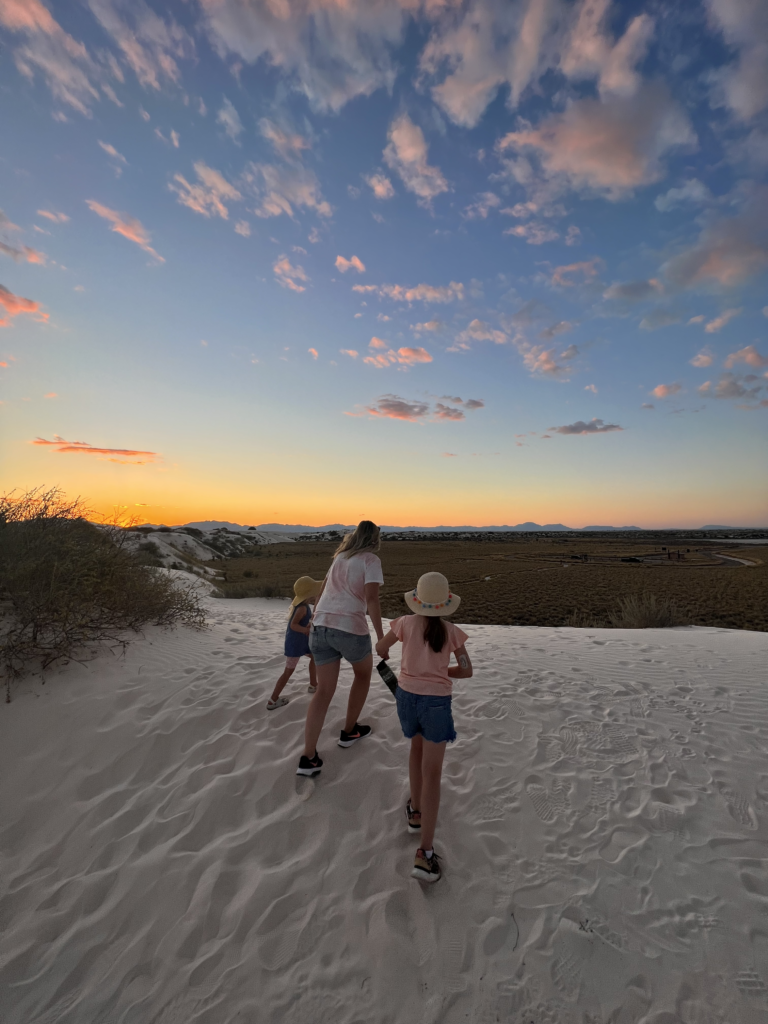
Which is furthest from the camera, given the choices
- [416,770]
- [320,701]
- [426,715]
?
[320,701]

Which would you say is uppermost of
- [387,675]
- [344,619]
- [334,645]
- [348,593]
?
[348,593]

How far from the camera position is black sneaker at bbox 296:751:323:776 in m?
3.64

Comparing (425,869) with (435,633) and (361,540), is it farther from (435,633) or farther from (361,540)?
(361,540)

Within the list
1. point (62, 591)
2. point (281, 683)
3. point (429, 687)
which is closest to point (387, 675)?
point (429, 687)

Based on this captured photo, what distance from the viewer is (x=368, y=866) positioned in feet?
9.65

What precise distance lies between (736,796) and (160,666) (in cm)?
614

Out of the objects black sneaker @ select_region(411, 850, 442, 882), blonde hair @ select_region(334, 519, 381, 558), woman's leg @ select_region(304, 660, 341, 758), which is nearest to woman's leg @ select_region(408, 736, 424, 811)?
black sneaker @ select_region(411, 850, 442, 882)

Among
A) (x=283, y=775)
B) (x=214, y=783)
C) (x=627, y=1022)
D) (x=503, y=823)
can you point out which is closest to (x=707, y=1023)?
(x=627, y=1022)

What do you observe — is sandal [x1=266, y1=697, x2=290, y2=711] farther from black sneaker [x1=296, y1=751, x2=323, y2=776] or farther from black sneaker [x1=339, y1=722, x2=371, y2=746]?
black sneaker [x1=296, y1=751, x2=323, y2=776]

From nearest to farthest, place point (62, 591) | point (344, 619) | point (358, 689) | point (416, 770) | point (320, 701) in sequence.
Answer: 1. point (416, 770)
2. point (344, 619)
3. point (320, 701)
4. point (358, 689)
5. point (62, 591)

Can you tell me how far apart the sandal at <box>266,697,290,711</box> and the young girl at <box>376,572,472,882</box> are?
236cm

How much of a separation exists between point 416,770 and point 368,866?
0.65m

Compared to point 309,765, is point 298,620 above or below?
above

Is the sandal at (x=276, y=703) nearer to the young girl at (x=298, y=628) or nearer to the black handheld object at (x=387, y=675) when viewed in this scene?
the young girl at (x=298, y=628)
